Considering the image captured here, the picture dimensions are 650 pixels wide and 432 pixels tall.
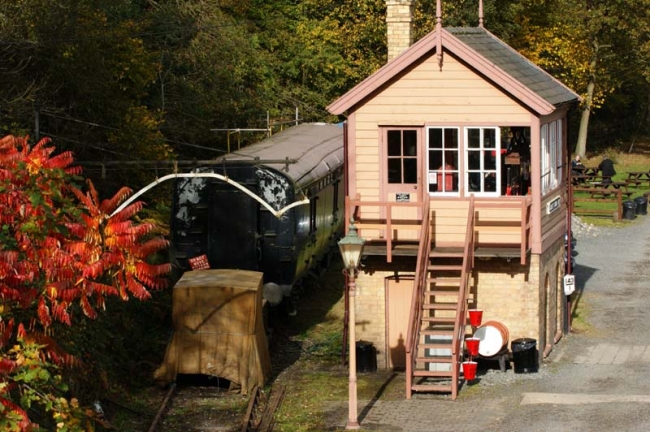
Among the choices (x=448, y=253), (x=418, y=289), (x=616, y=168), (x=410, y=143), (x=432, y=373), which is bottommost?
(x=432, y=373)

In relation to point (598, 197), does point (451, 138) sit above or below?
above

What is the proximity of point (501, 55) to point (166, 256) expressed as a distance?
30.6 ft

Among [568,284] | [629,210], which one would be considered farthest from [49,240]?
[629,210]

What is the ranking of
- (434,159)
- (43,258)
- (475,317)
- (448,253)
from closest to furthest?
(43,258) < (475,317) < (448,253) < (434,159)

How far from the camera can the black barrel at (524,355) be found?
23062 mm

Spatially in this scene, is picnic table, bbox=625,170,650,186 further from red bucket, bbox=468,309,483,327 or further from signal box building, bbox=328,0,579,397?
red bucket, bbox=468,309,483,327

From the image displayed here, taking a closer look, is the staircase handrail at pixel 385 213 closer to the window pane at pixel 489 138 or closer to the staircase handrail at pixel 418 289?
the staircase handrail at pixel 418 289

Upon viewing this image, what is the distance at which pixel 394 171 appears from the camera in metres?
24.0

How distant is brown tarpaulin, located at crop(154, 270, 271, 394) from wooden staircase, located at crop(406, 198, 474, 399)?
9.10 ft

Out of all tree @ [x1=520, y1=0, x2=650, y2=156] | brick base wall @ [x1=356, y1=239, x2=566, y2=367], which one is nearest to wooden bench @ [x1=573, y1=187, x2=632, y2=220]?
tree @ [x1=520, y1=0, x2=650, y2=156]

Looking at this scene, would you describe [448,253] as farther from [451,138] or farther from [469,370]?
[469,370]

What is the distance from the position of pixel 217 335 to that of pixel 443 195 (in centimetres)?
518

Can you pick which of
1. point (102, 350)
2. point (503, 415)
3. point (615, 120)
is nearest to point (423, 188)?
point (503, 415)

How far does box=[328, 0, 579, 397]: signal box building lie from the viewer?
2320 cm
